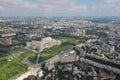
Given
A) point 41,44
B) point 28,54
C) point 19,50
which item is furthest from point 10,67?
point 41,44

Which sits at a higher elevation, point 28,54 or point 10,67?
point 10,67

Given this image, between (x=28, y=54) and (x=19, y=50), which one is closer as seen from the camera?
(x=28, y=54)

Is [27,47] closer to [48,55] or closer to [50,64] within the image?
[48,55]

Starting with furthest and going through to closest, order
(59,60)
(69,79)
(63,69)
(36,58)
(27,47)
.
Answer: (27,47), (36,58), (59,60), (63,69), (69,79)

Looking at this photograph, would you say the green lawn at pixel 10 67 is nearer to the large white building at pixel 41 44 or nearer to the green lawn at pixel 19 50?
the green lawn at pixel 19 50

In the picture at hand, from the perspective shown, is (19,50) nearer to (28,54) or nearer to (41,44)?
(28,54)

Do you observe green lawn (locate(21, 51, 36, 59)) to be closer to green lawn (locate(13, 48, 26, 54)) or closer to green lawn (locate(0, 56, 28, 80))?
green lawn (locate(13, 48, 26, 54))

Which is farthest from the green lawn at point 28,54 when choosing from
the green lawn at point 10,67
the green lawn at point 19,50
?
the green lawn at point 10,67

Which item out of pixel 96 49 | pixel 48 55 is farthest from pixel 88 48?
pixel 48 55
